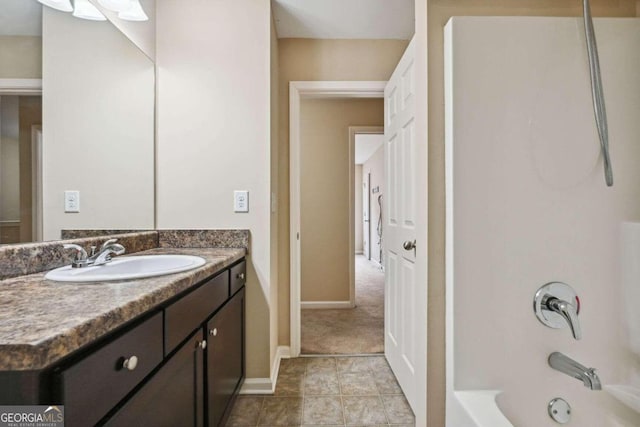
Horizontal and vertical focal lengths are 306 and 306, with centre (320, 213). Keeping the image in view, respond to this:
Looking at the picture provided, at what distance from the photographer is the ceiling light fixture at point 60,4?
115 cm

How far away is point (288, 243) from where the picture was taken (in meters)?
2.31

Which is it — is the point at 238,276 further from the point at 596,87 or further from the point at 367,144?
the point at 367,144

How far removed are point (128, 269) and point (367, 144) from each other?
214 inches

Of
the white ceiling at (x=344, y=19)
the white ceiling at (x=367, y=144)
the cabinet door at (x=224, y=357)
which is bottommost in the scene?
the cabinet door at (x=224, y=357)

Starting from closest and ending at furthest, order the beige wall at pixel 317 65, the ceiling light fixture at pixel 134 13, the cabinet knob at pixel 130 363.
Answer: the cabinet knob at pixel 130 363
the ceiling light fixture at pixel 134 13
the beige wall at pixel 317 65

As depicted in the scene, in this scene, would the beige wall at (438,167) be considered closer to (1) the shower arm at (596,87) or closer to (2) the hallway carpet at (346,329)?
(1) the shower arm at (596,87)

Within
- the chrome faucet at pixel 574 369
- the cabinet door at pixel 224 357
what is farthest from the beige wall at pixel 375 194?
the chrome faucet at pixel 574 369

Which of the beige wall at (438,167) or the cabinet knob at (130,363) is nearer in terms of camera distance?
the cabinet knob at (130,363)

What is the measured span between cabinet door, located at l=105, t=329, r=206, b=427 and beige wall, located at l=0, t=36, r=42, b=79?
105 centimetres

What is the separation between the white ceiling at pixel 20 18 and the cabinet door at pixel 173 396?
1.17 meters

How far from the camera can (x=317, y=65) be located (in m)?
2.33

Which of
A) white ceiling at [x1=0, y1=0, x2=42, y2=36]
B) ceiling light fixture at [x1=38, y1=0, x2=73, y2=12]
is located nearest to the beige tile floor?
white ceiling at [x1=0, y1=0, x2=42, y2=36]

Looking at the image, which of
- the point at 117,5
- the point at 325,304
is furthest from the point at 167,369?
the point at 325,304

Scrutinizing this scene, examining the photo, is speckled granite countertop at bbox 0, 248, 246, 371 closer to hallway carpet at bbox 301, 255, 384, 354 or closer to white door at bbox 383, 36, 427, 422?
white door at bbox 383, 36, 427, 422
